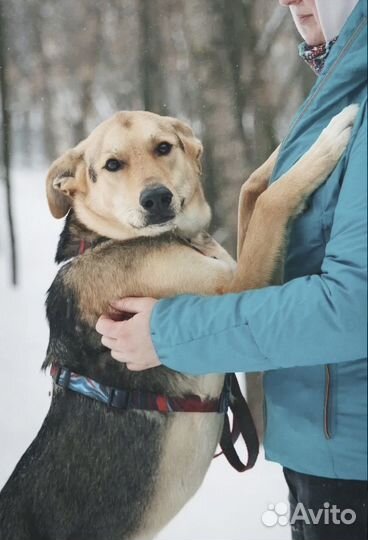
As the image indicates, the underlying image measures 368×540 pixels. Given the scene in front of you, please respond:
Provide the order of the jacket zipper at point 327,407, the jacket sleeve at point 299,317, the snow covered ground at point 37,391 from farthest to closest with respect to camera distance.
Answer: the snow covered ground at point 37,391, the jacket zipper at point 327,407, the jacket sleeve at point 299,317

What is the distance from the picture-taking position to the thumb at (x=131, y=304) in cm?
130

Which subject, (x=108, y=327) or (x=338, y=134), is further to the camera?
(x=108, y=327)

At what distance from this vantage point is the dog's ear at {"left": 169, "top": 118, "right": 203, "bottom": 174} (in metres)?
1.63

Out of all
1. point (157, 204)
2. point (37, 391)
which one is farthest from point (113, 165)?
point (37, 391)

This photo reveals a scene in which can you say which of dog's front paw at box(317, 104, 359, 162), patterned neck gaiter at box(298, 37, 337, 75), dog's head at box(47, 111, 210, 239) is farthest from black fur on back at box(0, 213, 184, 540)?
patterned neck gaiter at box(298, 37, 337, 75)

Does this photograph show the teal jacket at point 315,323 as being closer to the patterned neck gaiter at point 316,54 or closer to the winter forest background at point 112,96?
the patterned neck gaiter at point 316,54

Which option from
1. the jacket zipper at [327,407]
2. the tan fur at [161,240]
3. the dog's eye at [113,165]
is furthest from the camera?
the dog's eye at [113,165]

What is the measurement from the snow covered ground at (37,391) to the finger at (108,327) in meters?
0.49

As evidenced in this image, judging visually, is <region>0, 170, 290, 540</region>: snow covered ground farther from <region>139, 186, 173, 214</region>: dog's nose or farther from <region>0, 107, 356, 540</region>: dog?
<region>139, 186, 173, 214</region>: dog's nose

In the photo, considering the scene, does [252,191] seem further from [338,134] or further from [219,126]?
[338,134]

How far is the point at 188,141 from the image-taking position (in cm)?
164

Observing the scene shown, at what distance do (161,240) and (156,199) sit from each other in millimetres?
110

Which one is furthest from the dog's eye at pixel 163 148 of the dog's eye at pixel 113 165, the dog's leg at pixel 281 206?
the dog's leg at pixel 281 206

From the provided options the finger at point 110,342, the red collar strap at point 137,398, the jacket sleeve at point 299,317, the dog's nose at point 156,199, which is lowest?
the red collar strap at point 137,398
